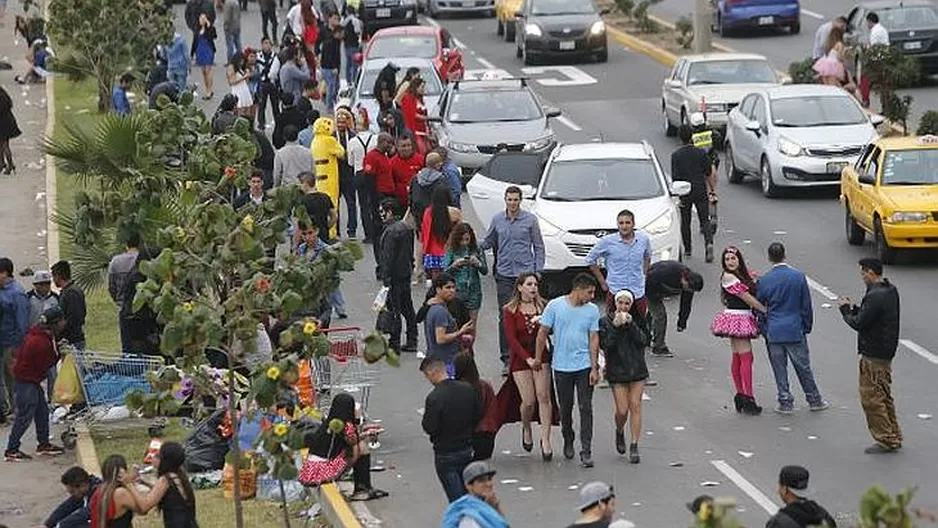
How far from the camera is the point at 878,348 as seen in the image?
1850cm

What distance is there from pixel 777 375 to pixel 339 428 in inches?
219

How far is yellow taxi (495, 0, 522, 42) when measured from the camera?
5138 cm

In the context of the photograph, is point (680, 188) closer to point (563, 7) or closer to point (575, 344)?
point (575, 344)

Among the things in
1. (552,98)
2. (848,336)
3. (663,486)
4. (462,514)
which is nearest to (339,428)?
(462,514)

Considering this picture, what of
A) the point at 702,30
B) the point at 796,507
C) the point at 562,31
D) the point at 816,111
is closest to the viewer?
the point at 796,507

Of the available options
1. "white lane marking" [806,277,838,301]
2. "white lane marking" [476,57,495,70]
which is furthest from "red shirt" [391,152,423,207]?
"white lane marking" [476,57,495,70]

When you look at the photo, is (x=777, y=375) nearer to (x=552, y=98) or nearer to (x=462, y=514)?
(x=462, y=514)

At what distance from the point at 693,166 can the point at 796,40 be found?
23.3 m

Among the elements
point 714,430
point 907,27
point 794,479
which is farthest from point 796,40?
point 794,479

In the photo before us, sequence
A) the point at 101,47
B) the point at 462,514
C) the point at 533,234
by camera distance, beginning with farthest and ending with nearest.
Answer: the point at 101,47
the point at 533,234
the point at 462,514

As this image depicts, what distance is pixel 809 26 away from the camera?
51.6 m

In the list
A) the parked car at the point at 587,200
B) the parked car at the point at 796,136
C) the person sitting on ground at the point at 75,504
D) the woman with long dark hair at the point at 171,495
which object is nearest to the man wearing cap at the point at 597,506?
the woman with long dark hair at the point at 171,495

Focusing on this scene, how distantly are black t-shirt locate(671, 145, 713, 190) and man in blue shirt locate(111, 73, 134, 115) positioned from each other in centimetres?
1081

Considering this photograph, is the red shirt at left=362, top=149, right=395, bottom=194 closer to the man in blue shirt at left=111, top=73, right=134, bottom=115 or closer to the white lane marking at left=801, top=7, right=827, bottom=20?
the man in blue shirt at left=111, top=73, right=134, bottom=115
